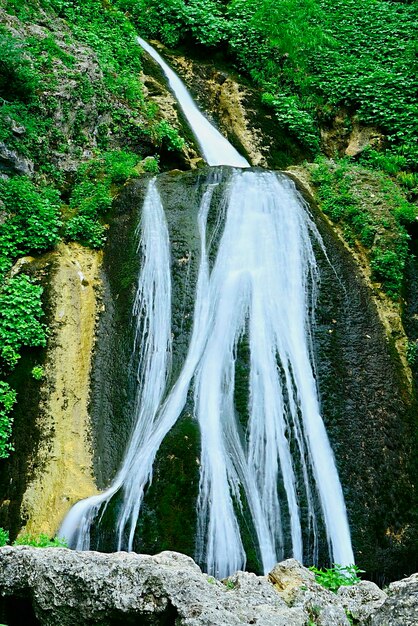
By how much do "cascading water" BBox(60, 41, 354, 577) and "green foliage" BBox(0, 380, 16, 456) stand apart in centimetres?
116

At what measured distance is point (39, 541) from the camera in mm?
4816

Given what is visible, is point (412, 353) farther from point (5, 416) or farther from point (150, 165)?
point (150, 165)

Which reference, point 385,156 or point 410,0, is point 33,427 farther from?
point 410,0

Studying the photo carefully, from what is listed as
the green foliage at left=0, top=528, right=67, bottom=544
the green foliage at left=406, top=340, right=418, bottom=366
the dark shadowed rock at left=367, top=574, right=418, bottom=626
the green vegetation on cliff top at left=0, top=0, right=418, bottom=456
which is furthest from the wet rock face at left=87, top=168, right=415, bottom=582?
the dark shadowed rock at left=367, top=574, right=418, bottom=626

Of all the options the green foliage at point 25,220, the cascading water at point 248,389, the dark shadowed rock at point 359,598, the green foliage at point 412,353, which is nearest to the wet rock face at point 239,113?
the cascading water at point 248,389

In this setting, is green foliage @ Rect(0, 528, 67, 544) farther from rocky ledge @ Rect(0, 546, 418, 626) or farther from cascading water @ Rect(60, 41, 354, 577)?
rocky ledge @ Rect(0, 546, 418, 626)

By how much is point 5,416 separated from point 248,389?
9.14 ft

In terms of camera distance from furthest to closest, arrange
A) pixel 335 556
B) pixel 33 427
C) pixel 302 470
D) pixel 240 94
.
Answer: pixel 240 94 < pixel 33 427 < pixel 302 470 < pixel 335 556

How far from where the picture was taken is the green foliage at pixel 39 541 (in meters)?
4.68

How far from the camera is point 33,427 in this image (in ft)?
20.4

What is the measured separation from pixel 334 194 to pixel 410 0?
36.5 ft

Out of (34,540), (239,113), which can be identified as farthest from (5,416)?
(239,113)

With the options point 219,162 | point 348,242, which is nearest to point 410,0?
point 219,162

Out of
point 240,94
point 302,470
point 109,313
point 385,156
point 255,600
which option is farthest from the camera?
point 240,94
